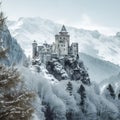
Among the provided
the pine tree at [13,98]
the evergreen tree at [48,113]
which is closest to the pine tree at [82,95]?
the evergreen tree at [48,113]

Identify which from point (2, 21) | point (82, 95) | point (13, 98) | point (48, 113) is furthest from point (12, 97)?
point (82, 95)

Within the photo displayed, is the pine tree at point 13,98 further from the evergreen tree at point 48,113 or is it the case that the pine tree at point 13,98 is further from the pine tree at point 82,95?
the pine tree at point 82,95

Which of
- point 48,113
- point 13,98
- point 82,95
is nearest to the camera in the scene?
point 13,98

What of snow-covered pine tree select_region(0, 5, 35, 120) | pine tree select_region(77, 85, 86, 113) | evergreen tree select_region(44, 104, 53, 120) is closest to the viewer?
snow-covered pine tree select_region(0, 5, 35, 120)

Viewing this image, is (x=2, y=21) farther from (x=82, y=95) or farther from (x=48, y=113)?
(x=82, y=95)

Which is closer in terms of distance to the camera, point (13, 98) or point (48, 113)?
point (13, 98)

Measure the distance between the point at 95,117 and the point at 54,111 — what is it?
24.4 metres

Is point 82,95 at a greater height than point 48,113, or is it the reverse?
point 82,95

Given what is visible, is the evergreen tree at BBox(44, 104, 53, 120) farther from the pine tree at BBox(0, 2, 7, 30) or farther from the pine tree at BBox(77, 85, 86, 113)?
the pine tree at BBox(0, 2, 7, 30)

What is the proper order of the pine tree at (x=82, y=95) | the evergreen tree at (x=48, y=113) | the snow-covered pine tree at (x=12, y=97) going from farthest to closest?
the pine tree at (x=82, y=95), the evergreen tree at (x=48, y=113), the snow-covered pine tree at (x=12, y=97)

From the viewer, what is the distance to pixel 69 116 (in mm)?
159875

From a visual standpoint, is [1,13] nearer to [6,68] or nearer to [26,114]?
[6,68]

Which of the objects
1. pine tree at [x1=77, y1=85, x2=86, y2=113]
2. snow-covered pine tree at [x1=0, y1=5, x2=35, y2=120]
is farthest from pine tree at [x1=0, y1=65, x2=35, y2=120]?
pine tree at [x1=77, y1=85, x2=86, y2=113]

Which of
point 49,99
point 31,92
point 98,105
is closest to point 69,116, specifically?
point 49,99
